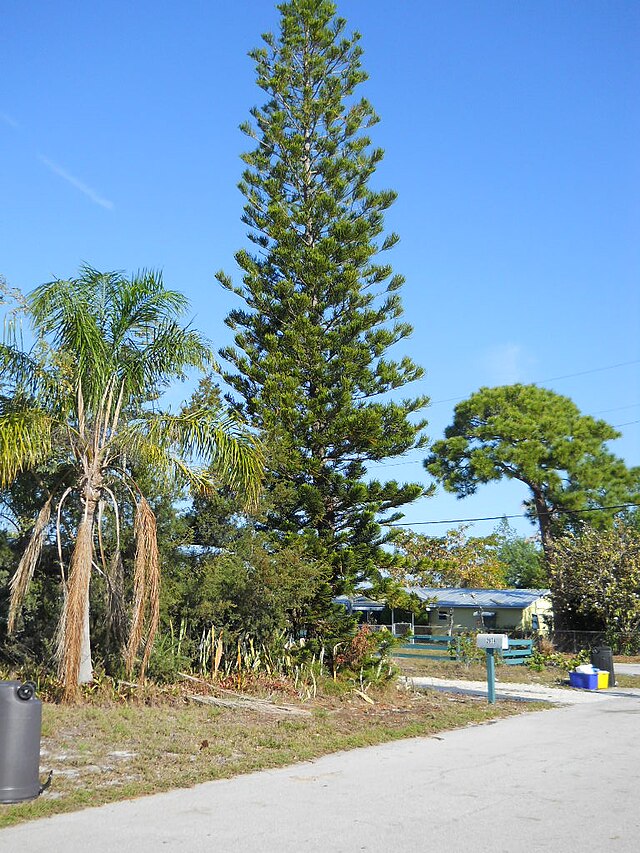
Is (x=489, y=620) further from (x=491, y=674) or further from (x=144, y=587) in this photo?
(x=144, y=587)

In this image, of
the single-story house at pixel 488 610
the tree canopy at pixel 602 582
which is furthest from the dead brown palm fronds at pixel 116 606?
the single-story house at pixel 488 610

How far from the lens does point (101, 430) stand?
12961mm

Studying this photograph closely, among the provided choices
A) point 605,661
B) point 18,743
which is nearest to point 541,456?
point 605,661

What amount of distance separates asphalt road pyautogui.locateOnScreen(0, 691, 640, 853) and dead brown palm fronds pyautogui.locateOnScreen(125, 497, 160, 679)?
139 inches

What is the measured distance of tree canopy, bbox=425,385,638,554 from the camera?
113ft

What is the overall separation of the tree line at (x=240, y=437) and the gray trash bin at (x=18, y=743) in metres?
4.33

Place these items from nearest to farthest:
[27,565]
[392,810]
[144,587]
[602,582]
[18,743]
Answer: [18,743] → [392,810] → [144,587] → [27,565] → [602,582]

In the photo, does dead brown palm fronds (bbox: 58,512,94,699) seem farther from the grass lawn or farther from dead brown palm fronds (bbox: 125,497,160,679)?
dead brown palm fronds (bbox: 125,497,160,679)

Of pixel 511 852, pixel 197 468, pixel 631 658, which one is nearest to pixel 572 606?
pixel 631 658

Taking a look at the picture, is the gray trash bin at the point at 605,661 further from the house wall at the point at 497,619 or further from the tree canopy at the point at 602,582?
the house wall at the point at 497,619

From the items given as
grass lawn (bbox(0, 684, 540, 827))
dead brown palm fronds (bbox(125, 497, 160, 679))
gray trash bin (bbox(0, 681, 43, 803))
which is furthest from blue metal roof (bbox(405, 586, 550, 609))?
gray trash bin (bbox(0, 681, 43, 803))

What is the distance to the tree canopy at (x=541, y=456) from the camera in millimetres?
34438

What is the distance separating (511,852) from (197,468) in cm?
832

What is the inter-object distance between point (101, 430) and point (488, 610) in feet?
107
